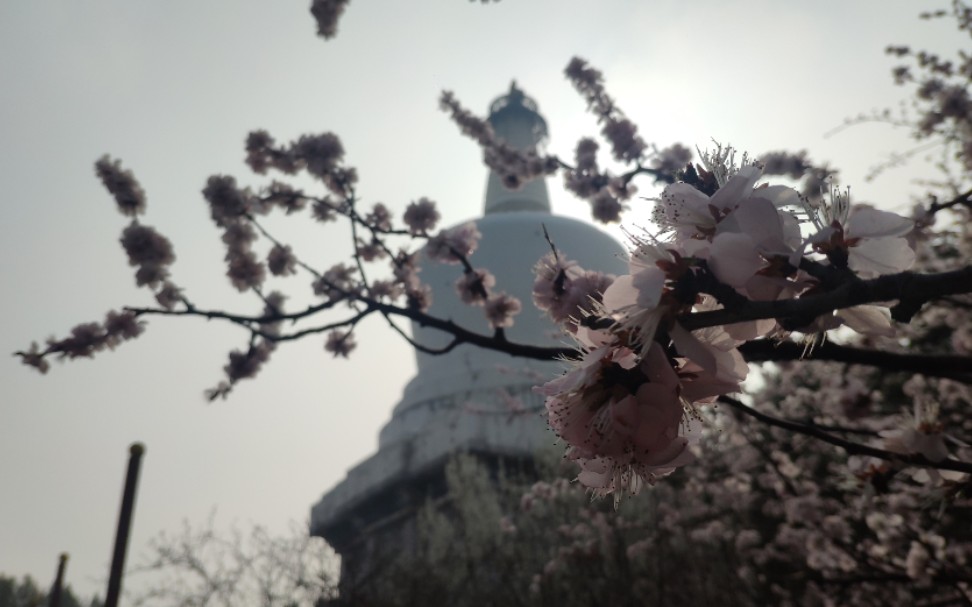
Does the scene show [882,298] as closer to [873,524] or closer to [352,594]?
[873,524]

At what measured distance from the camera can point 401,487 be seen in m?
11.0

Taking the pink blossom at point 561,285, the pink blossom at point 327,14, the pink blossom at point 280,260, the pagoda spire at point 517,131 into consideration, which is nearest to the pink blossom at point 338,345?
the pink blossom at point 280,260

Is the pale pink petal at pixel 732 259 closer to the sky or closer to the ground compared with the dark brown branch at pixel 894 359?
closer to the ground

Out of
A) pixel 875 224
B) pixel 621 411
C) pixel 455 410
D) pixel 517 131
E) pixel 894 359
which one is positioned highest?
pixel 517 131

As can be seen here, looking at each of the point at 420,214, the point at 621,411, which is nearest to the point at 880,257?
the point at 621,411

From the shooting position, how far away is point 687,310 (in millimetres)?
947

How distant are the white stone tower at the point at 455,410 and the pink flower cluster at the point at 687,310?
21.2 ft

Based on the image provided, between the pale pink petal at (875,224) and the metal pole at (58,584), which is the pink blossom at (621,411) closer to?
the pale pink petal at (875,224)

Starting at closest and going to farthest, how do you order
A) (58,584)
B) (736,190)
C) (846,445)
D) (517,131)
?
(736,190), (846,445), (58,584), (517,131)

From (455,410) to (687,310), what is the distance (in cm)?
1112

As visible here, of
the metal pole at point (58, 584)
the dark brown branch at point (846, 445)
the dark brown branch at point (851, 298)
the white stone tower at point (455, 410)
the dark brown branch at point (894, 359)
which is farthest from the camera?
the white stone tower at point (455, 410)

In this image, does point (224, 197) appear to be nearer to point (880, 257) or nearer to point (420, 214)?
point (420, 214)

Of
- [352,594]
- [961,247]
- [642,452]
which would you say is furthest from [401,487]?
[642,452]

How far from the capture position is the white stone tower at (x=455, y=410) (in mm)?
10438
